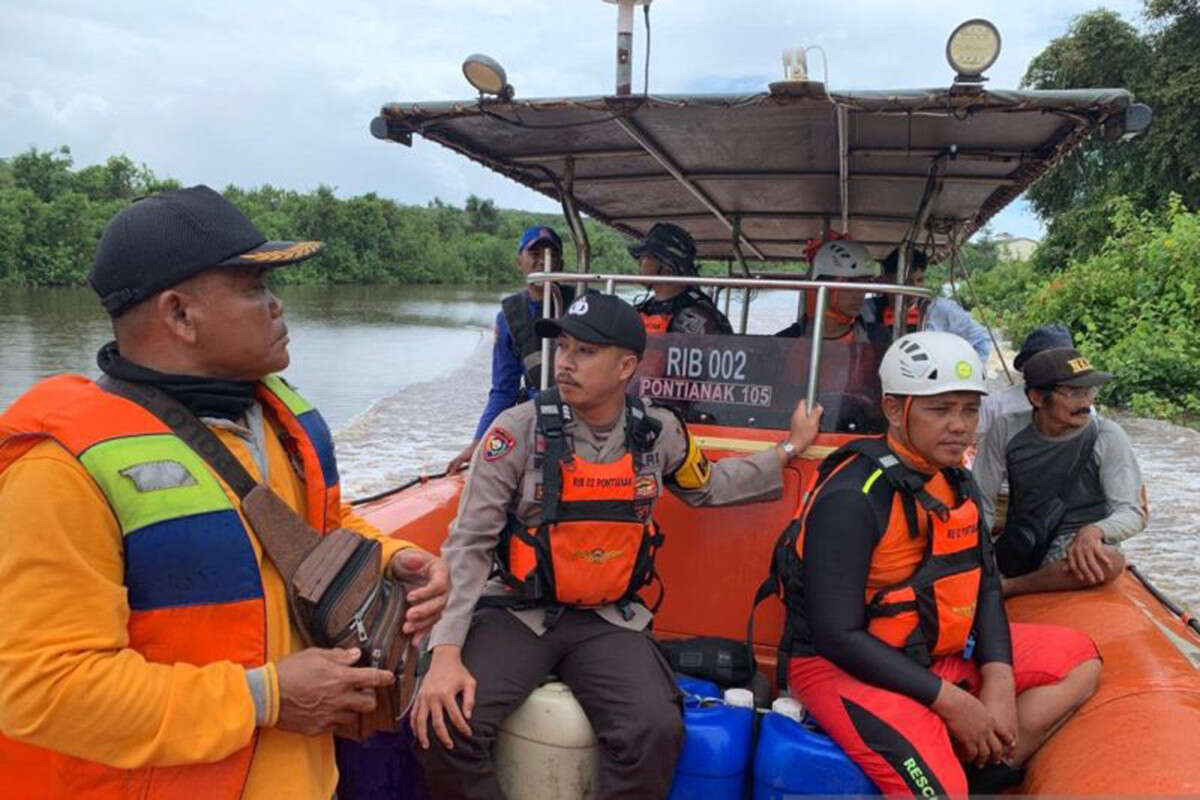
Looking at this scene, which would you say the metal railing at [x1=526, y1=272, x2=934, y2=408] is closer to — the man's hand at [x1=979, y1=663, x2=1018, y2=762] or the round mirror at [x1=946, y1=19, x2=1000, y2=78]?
the round mirror at [x1=946, y1=19, x2=1000, y2=78]

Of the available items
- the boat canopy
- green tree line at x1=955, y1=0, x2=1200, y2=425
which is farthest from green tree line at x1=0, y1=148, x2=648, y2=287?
the boat canopy

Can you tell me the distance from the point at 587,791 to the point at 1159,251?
1434cm

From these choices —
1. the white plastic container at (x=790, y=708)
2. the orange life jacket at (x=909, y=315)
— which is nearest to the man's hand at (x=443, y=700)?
the white plastic container at (x=790, y=708)

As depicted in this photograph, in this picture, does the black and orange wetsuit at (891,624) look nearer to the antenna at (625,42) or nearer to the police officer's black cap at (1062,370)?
the police officer's black cap at (1062,370)

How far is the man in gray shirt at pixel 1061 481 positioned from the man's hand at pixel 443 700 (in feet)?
5.57

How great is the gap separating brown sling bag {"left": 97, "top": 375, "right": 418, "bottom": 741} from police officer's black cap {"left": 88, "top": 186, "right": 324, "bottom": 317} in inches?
5.7

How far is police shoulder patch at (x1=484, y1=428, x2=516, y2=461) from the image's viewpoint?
87.0 inches

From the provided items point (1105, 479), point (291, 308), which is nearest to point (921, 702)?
point (1105, 479)

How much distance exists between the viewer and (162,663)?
3.99 feet

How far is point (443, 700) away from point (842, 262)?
7.93ft

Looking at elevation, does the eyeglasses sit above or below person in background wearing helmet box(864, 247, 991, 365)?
below

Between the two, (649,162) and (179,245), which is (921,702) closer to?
(179,245)

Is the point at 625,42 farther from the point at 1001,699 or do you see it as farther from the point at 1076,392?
the point at 1001,699

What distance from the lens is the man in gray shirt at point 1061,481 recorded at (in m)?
2.70
